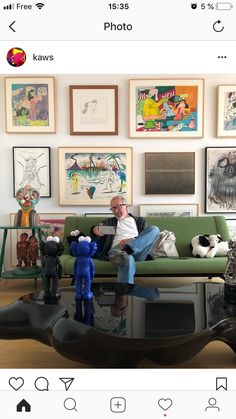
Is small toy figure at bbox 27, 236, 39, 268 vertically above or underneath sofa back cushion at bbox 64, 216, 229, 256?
underneath

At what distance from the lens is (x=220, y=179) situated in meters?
3.75

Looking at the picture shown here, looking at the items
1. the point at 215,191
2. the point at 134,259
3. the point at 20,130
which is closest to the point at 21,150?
the point at 20,130

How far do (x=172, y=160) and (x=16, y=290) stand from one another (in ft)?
6.28

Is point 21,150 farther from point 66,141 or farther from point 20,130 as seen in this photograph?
point 66,141

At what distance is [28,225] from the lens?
335cm

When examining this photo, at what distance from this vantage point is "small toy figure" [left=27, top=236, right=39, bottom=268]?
3.43 meters
